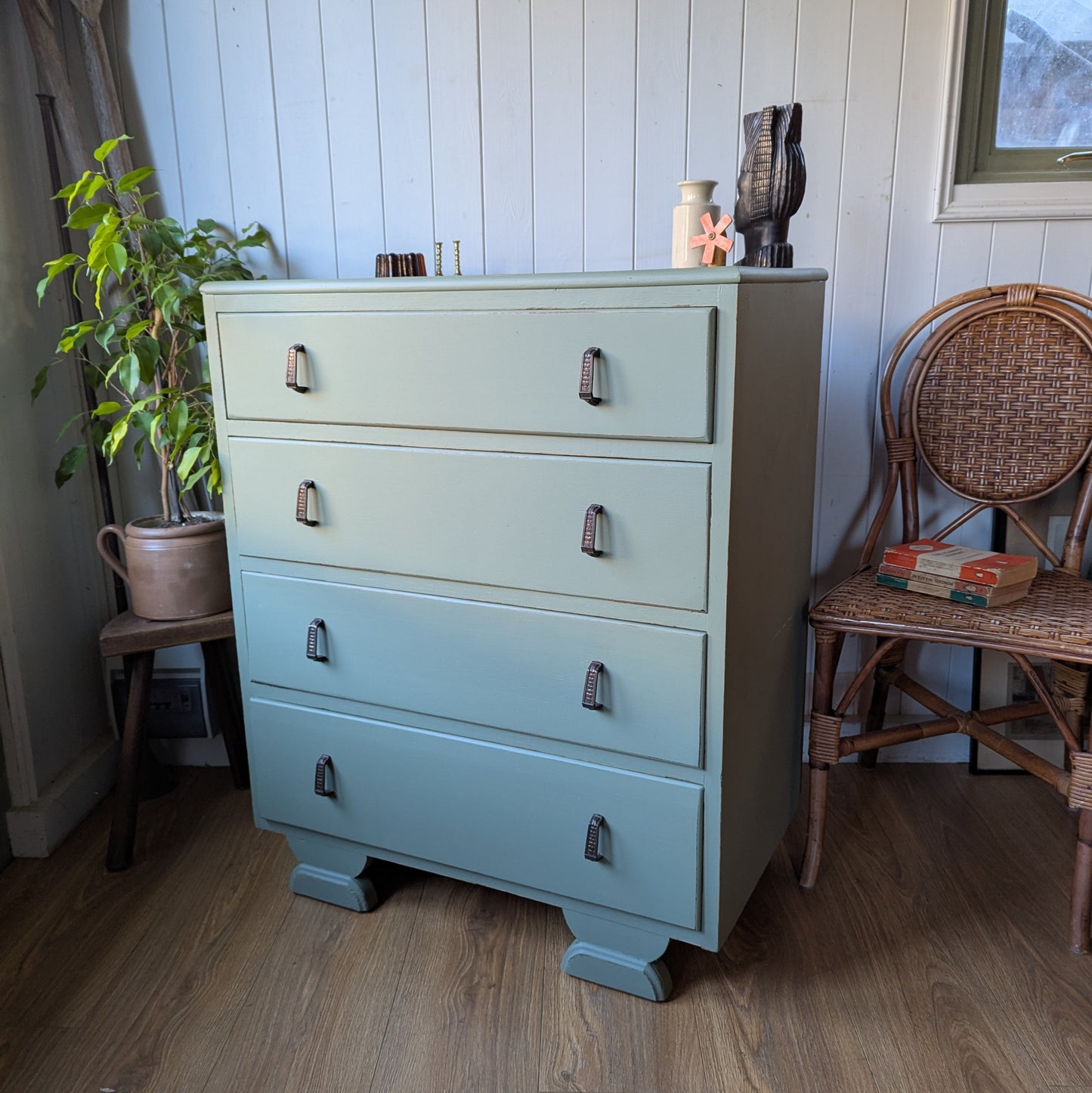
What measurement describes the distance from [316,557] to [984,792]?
4.79ft

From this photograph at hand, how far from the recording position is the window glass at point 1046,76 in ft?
5.87

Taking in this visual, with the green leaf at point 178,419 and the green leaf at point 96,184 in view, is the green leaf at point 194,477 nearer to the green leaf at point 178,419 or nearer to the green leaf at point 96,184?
the green leaf at point 178,419

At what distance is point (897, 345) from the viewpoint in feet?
6.15

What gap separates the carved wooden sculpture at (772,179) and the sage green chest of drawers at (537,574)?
0.09 m

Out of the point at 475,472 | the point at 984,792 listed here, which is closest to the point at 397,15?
the point at 475,472

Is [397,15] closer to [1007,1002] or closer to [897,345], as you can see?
[897,345]

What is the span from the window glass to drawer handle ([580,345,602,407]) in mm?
1123

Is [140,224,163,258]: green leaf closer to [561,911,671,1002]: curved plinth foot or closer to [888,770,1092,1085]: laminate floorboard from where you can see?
[561,911,671,1002]: curved plinth foot

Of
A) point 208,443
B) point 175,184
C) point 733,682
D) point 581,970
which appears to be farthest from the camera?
point 175,184

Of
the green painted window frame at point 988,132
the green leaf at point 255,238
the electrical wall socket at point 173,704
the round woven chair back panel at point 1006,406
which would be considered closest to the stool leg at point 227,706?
the electrical wall socket at point 173,704

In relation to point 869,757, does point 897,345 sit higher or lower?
higher

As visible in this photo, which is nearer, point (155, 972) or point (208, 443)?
point (155, 972)

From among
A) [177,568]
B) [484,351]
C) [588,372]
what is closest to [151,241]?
[177,568]

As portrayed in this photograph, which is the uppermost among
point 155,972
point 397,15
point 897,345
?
point 397,15
